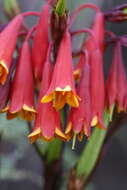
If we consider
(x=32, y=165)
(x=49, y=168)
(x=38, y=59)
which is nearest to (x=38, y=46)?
(x=38, y=59)

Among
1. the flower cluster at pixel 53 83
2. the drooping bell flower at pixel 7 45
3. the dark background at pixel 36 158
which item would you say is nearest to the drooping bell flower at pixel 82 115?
the flower cluster at pixel 53 83

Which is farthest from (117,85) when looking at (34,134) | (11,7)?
(11,7)

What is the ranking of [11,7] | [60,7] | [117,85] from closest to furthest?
1. [60,7]
2. [117,85]
3. [11,7]

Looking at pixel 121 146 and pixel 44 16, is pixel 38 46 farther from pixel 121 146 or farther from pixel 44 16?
pixel 121 146

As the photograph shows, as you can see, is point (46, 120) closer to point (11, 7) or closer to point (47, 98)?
point (47, 98)

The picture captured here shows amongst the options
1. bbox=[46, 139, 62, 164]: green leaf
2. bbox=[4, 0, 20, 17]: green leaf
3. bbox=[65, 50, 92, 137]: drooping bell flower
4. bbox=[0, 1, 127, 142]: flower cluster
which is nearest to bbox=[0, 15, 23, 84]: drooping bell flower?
bbox=[0, 1, 127, 142]: flower cluster
